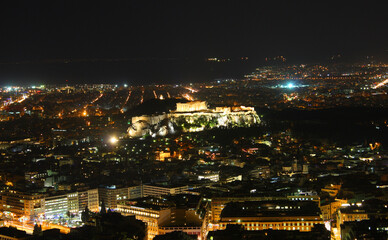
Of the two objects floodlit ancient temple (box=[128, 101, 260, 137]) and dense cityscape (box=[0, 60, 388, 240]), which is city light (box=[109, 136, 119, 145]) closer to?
dense cityscape (box=[0, 60, 388, 240])

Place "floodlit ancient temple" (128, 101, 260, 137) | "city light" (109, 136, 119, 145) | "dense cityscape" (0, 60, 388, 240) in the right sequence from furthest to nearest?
1. "floodlit ancient temple" (128, 101, 260, 137)
2. "city light" (109, 136, 119, 145)
3. "dense cityscape" (0, 60, 388, 240)

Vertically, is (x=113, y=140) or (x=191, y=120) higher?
(x=191, y=120)

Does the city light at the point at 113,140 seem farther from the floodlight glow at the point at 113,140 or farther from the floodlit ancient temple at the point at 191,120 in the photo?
the floodlit ancient temple at the point at 191,120

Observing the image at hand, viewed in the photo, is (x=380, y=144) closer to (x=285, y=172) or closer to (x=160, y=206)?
(x=285, y=172)

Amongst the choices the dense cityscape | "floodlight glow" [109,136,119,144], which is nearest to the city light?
"floodlight glow" [109,136,119,144]

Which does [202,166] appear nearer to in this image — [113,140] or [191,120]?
[113,140]

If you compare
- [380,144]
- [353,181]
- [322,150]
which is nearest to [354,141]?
[380,144]

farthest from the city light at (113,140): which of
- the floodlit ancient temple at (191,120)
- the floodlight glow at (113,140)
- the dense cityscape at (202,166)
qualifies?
the floodlit ancient temple at (191,120)

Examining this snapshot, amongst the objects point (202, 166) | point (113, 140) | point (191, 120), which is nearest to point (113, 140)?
point (113, 140)
